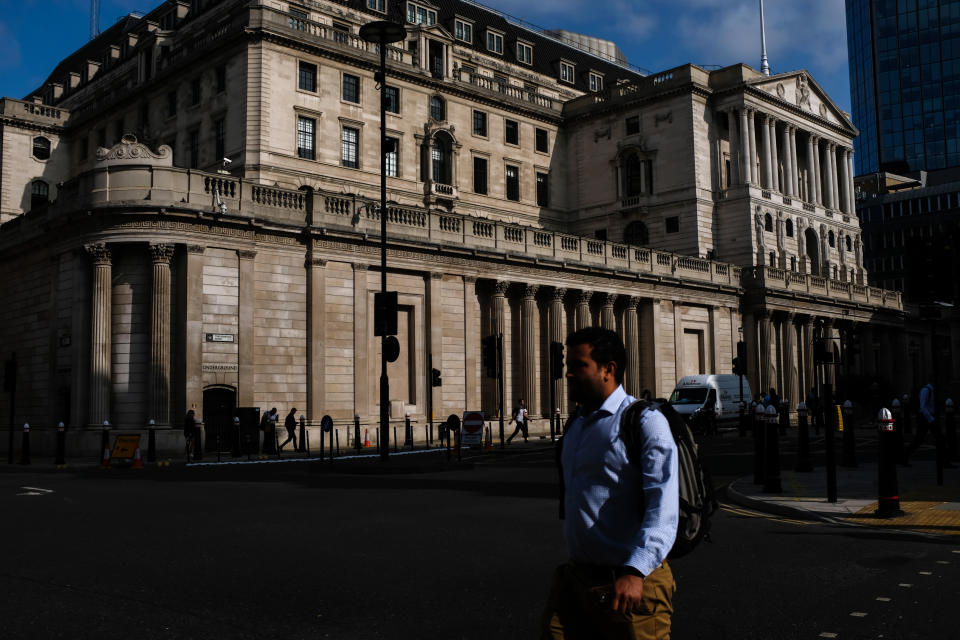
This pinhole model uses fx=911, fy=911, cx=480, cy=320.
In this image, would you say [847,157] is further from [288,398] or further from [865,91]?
[865,91]

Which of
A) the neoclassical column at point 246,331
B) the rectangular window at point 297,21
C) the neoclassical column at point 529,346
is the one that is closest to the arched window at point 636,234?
the neoclassical column at point 529,346

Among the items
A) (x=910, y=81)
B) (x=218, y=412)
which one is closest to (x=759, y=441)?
(x=218, y=412)

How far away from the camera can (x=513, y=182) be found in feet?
198

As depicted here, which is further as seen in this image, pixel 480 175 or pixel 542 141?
pixel 542 141

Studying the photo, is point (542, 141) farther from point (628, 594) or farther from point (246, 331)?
point (628, 594)

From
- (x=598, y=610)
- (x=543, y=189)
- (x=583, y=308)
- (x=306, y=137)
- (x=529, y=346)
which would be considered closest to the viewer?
(x=598, y=610)

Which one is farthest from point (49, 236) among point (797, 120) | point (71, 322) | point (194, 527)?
point (797, 120)

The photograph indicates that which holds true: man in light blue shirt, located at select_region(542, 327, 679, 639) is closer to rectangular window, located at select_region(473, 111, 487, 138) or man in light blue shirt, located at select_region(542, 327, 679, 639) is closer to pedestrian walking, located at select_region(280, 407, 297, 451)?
pedestrian walking, located at select_region(280, 407, 297, 451)

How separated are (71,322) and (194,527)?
80.5ft

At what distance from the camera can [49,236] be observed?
3484 centimetres

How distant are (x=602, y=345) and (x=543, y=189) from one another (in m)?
59.8

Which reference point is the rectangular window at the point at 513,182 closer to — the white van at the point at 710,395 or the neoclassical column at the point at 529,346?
the neoclassical column at the point at 529,346

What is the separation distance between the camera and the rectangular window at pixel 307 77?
48.8 meters

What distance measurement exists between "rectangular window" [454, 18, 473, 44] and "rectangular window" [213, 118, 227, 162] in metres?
19.9
